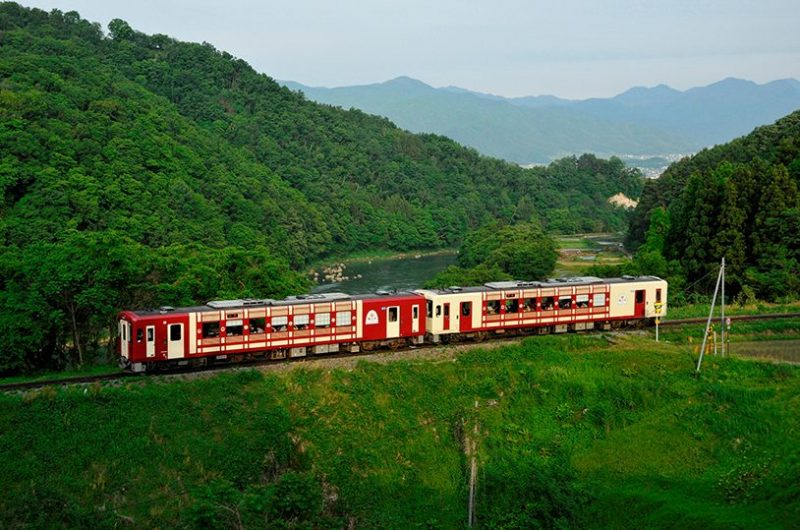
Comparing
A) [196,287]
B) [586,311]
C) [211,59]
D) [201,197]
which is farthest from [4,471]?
[211,59]

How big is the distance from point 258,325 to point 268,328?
11.7 inches

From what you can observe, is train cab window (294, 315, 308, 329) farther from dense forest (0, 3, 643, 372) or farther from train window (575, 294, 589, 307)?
train window (575, 294, 589, 307)

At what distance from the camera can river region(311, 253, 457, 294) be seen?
63500 millimetres

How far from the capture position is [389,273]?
244 feet

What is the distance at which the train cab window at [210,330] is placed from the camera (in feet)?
71.0

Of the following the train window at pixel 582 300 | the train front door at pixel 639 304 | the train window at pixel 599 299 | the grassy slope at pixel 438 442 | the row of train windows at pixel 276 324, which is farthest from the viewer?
the train front door at pixel 639 304

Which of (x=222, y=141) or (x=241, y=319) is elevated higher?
(x=222, y=141)

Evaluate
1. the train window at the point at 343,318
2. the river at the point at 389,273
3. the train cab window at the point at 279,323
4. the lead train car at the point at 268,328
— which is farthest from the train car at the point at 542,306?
the river at the point at 389,273

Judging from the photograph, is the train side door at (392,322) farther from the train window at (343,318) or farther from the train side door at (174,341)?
the train side door at (174,341)

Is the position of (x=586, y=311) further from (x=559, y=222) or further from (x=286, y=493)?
(x=559, y=222)

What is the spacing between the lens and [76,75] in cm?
7275

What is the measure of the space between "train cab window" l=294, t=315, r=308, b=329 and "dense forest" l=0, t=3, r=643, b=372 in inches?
236

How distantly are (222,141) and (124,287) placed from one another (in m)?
71.5

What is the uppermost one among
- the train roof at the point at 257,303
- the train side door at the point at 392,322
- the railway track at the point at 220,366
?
the train roof at the point at 257,303
